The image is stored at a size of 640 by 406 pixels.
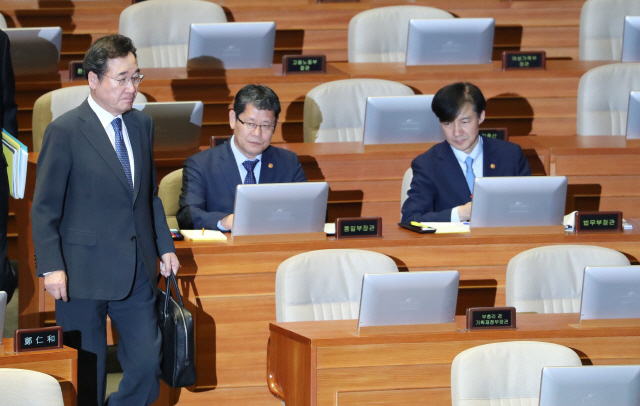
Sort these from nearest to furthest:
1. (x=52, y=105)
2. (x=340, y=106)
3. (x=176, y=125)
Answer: (x=176, y=125)
(x=52, y=105)
(x=340, y=106)

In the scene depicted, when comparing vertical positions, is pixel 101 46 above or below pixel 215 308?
above

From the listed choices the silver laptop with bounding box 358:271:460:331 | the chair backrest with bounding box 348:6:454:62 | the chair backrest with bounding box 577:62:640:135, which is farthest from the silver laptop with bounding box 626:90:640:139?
the silver laptop with bounding box 358:271:460:331

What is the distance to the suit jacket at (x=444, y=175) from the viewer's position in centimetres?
389

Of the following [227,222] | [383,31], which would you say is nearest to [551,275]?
[227,222]

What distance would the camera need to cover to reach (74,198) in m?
2.70

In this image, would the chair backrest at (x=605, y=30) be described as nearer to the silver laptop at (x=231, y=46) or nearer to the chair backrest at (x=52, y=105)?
the silver laptop at (x=231, y=46)

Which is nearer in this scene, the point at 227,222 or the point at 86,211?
the point at 86,211

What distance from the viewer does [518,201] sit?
3.44 m

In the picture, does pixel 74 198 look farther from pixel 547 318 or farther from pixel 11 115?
pixel 547 318

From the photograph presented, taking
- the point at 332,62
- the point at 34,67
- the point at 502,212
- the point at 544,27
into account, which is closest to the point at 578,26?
the point at 544,27

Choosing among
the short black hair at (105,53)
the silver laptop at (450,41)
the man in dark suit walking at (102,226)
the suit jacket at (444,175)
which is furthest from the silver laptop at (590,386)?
the silver laptop at (450,41)

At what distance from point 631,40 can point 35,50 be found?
311cm

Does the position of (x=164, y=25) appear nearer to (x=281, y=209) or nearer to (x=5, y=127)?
(x=5, y=127)

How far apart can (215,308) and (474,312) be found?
0.99 meters
